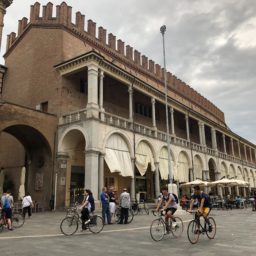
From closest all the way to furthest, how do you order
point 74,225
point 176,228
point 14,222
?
point 176,228 < point 74,225 < point 14,222

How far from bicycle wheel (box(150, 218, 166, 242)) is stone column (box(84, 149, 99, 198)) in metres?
10.7

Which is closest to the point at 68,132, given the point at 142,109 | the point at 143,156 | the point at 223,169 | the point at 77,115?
the point at 77,115

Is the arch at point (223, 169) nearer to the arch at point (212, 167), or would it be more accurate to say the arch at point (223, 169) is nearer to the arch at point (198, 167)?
the arch at point (212, 167)

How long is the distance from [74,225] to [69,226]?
0.19 metres

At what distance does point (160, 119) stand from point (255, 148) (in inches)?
1203

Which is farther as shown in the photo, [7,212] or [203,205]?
[7,212]

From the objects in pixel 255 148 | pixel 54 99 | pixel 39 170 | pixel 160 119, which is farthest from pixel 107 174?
pixel 255 148

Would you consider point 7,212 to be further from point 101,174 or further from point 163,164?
point 163,164

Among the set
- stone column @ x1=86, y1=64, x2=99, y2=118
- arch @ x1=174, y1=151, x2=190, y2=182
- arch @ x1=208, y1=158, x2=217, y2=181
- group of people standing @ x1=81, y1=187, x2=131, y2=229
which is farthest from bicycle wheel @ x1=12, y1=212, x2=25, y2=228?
arch @ x1=208, y1=158, x2=217, y2=181

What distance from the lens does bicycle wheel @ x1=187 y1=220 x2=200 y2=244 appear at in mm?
7966

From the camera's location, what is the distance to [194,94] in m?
43.9

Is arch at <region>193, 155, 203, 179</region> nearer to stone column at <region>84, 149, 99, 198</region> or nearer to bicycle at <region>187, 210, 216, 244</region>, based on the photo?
stone column at <region>84, 149, 99, 198</region>

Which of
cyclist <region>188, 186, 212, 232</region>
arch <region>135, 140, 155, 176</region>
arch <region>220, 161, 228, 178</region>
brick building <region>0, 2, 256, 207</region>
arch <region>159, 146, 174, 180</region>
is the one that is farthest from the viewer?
arch <region>220, 161, 228, 178</region>

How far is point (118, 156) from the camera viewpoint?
22047mm
